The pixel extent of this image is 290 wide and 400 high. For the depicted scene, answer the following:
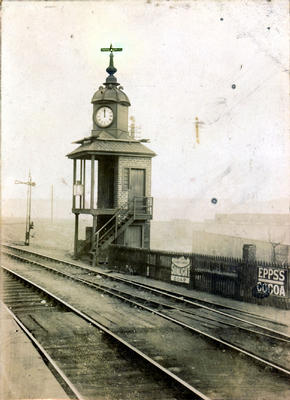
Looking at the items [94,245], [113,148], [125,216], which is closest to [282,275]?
[94,245]

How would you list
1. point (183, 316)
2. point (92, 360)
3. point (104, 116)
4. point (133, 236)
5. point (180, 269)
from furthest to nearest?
1. point (104, 116)
2. point (133, 236)
3. point (180, 269)
4. point (183, 316)
5. point (92, 360)

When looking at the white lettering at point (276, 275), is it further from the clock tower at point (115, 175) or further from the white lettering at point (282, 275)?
the clock tower at point (115, 175)

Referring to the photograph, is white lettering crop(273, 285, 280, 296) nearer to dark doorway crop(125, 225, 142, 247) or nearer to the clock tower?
the clock tower

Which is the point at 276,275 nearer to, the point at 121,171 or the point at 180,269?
the point at 180,269

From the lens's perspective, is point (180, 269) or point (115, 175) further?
point (115, 175)

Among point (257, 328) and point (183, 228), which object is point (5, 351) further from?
point (183, 228)

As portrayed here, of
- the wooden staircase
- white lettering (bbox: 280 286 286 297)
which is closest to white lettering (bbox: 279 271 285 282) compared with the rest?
white lettering (bbox: 280 286 286 297)
